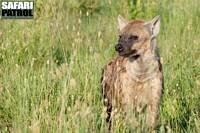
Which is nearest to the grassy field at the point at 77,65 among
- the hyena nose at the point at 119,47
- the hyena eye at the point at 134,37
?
the hyena nose at the point at 119,47

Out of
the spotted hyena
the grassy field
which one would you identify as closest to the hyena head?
the spotted hyena

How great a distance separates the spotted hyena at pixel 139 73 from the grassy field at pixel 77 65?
170 mm

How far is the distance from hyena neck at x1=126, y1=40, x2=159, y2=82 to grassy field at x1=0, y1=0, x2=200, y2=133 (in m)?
0.35

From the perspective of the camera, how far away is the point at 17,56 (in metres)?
6.38

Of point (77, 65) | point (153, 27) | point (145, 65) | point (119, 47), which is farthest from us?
point (77, 65)

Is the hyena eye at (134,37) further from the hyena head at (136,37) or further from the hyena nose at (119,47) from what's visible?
the hyena nose at (119,47)

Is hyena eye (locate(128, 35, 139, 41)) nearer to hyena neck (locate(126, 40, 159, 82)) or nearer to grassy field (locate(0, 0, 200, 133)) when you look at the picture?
hyena neck (locate(126, 40, 159, 82))

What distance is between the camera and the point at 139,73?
5.13 metres

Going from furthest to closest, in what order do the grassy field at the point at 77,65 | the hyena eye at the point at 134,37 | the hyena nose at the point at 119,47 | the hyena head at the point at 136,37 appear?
the hyena eye at the point at 134,37 < the hyena head at the point at 136,37 < the hyena nose at the point at 119,47 < the grassy field at the point at 77,65

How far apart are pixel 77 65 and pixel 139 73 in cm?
94

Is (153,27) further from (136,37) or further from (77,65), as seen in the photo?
(77,65)

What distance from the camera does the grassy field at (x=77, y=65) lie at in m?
4.41

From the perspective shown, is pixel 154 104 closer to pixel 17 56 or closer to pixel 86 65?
pixel 86 65

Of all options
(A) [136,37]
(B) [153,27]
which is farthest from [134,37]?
(B) [153,27]
